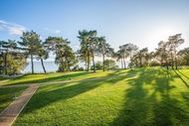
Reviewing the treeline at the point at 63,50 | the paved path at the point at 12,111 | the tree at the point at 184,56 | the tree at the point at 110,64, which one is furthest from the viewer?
the tree at the point at 110,64

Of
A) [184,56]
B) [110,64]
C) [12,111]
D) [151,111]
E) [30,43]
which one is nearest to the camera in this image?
[151,111]

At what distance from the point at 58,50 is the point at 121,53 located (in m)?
33.9

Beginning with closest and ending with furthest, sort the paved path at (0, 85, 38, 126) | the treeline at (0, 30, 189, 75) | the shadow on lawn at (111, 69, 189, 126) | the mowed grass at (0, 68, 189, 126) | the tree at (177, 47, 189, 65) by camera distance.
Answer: the shadow on lawn at (111, 69, 189, 126) → the mowed grass at (0, 68, 189, 126) → the paved path at (0, 85, 38, 126) → the treeline at (0, 30, 189, 75) → the tree at (177, 47, 189, 65)

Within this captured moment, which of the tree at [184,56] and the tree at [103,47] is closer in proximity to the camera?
the tree at [103,47]

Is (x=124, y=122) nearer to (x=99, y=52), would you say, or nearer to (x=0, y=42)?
(x=99, y=52)

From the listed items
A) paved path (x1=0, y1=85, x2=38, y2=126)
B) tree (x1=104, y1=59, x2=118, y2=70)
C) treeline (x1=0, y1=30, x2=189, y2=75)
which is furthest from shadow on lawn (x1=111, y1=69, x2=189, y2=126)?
tree (x1=104, y1=59, x2=118, y2=70)

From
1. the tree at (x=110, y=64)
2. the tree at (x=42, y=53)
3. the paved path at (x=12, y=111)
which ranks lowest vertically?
the paved path at (x=12, y=111)


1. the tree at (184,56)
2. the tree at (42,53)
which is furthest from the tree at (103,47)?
the tree at (184,56)

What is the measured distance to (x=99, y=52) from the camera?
2421 inches

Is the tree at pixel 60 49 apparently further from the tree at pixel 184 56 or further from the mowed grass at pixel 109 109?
the tree at pixel 184 56

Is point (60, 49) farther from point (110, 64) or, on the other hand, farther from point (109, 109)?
point (110, 64)

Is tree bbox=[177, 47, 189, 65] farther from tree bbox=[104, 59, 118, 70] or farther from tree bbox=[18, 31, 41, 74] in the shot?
tree bbox=[18, 31, 41, 74]

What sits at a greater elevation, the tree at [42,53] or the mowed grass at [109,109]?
the tree at [42,53]

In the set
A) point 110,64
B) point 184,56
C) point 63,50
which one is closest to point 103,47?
point 63,50
